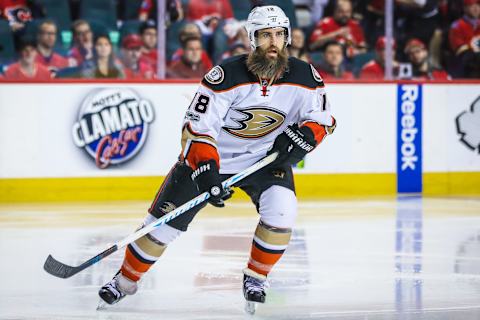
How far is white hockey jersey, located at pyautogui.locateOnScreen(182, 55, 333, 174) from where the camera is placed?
12.5 feet

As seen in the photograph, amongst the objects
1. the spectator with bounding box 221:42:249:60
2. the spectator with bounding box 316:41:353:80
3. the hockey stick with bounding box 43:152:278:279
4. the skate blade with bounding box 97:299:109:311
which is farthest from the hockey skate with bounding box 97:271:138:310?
the spectator with bounding box 316:41:353:80

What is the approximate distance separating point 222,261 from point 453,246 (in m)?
1.29

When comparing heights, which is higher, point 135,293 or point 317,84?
point 317,84

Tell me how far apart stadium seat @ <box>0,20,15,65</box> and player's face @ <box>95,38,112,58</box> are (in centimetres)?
59

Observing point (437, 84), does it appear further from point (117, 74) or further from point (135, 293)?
point (135, 293)

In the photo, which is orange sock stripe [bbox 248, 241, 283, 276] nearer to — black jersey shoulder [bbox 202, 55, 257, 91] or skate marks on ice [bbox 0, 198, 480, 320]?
skate marks on ice [bbox 0, 198, 480, 320]

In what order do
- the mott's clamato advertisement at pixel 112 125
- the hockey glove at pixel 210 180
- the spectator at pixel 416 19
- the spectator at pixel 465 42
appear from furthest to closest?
the spectator at pixel 465 42 → the spectator at pixel 416 19 → the mott's clamato advertisement at pixel 112 125 → the hockey glove at pixel 210 180

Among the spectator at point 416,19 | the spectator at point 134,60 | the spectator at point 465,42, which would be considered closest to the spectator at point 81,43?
the spectator at point 134,60

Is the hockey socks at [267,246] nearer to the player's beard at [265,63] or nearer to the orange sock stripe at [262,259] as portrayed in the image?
the orange sock stripe at [262,259]

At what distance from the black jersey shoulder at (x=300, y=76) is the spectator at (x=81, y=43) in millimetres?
3865

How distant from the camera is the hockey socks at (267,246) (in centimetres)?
384

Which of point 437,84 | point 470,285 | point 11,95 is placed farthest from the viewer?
point 437,84

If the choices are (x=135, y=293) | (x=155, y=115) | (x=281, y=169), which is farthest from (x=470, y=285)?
(x=155, y=115)

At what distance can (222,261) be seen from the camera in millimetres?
5031
